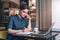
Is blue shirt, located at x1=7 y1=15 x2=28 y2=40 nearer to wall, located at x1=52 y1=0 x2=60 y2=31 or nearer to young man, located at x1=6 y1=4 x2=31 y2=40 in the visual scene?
young man, located at x1=6 y1=4 x2=31 y2=40

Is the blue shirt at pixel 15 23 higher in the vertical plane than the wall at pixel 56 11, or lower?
lower

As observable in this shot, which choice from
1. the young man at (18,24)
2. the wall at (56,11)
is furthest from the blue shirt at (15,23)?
the wall at (56,11)

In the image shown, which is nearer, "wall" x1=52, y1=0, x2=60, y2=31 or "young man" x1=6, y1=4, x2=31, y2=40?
"young man" x1=6, y1=4, x2=31, y2=40

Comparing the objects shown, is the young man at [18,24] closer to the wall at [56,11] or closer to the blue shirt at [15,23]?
the blue shirt at [15,23]

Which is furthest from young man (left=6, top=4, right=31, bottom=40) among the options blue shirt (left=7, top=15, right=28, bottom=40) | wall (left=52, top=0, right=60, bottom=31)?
wall (left=52, top=0, right=60, bottom=31)

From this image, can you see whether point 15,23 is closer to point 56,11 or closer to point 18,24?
point 18,24

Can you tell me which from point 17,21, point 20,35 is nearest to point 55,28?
point 17,21

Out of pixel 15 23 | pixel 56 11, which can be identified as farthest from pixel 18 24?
pixel 56 11

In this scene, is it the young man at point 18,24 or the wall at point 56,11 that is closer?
the young man at point 18,24

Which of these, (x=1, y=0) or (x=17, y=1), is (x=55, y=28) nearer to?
(x=17, y=1)

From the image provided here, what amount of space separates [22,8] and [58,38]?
3.78ft

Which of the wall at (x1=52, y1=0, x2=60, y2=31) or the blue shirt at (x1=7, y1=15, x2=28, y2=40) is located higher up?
the wall at (x1=52, y1=0, x2=60, y2=31)

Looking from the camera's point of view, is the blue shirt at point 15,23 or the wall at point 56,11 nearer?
the blue shirt at point 15,23

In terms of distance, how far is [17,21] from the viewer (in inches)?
143
